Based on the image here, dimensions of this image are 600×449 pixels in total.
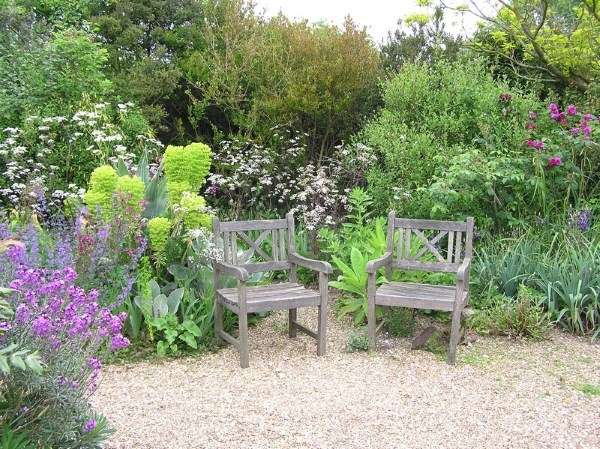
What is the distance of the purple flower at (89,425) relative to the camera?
9.06 feet

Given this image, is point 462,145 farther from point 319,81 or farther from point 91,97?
point 91,97

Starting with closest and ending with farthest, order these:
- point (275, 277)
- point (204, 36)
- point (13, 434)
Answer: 1. point (13, 434)
2. point (275, 277)
3. point (204, 36)

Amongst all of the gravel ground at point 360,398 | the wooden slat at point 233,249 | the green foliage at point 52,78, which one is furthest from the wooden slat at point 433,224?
the green foliage at point 52,78

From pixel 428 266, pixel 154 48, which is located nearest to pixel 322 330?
pixel 428 266

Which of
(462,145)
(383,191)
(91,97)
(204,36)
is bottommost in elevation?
(383,191)

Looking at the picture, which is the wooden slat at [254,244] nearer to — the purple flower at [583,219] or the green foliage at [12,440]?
the green foliage at [12,440]

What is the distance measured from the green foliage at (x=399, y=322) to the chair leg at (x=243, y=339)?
130 centimetres

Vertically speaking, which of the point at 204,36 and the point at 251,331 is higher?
the point at 204,36

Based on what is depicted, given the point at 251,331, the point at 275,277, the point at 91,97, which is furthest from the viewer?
the point at 91,97

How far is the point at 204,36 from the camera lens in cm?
947

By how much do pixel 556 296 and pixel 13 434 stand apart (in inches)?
181

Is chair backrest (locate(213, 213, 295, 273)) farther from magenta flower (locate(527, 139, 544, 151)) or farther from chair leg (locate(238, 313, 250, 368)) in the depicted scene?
magenta flower (locate(527, 139, 544, 151))

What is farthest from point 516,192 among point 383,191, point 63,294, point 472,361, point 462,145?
point 63,294

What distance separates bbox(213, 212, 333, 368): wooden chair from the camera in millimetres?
4750
